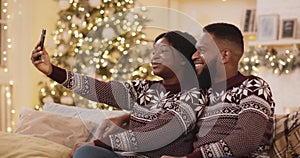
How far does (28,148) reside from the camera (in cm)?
217

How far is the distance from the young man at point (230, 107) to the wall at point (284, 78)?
3131mm

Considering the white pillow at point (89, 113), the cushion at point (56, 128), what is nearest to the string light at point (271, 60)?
the white pillow at point (89, 113)

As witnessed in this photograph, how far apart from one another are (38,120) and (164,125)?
37.1 inches

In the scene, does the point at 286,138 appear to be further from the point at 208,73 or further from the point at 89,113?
the point at 89,113

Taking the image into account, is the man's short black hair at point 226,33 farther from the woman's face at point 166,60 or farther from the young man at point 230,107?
the woman's face at point 166,60

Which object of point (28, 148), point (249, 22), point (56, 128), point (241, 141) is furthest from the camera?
point (249, 22)

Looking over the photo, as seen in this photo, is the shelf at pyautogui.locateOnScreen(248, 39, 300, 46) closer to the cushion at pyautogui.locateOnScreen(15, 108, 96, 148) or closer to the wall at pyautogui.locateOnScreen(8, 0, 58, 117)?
the wall at pyautogui.locateOnScreen(8, 0, 58, 117)

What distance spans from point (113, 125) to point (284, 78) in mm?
3113

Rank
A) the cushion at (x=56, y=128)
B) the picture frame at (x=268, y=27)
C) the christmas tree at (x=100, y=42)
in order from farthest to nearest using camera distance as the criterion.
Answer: the picture frame at (x=268, y=27) < the christmas tree at (x=100, y=42) < the cushion at (x=56, y=128)

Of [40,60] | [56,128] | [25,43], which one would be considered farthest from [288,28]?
[40,60]

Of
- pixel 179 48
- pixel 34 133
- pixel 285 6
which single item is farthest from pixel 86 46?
pixel 179 48

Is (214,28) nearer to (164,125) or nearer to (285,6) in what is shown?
(164,125)

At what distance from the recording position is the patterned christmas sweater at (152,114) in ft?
6.00

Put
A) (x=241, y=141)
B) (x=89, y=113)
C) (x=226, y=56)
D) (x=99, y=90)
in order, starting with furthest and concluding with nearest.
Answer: (x=89, y=113) < (x=99, y=90) < (x=226, y=56) < (x=241, y=141)
